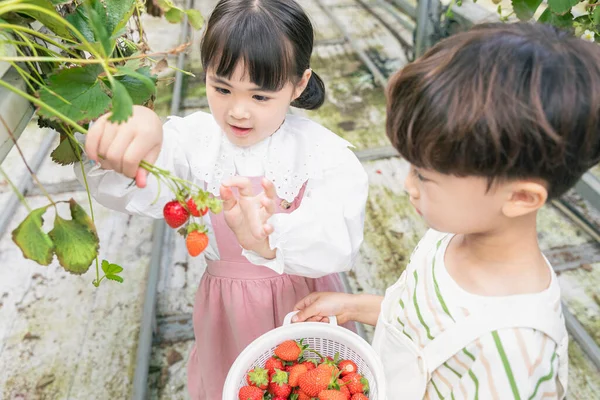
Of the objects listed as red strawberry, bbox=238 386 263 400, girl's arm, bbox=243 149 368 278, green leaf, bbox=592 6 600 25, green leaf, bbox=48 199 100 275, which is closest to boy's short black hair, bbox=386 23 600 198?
girl's arm, bbox=243 149 368 278

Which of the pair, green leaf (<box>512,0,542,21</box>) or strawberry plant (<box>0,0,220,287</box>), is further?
green leaf (<box>512,0,542,21</box>)

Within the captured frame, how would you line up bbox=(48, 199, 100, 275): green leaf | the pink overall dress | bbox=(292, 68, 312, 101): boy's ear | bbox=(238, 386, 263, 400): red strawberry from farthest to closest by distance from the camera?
the pink overall dress, bbox=(292, 68, 312, 101): boy's ear, bbox=(238, 386, 263, 400): red strawberry, bbox=(48, 199, 100, 275): green leaf

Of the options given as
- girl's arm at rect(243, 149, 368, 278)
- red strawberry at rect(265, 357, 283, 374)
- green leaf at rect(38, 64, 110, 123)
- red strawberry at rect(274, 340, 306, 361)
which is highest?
green leaf at rect(38, 64, 110, 123)

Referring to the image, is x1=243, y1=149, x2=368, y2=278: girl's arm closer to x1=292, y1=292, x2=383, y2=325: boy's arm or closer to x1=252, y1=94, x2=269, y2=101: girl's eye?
x1=292, y1=292, x2=383, y2=325: boy's arm

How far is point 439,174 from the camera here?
0.68 metres

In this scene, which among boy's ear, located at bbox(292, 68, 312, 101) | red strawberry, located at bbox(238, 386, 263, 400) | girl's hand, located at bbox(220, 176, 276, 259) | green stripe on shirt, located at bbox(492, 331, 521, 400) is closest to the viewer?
green stripe on shirt, located at bbox(492, 331, 521, 400)

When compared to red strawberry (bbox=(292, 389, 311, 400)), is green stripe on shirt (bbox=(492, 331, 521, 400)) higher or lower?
higher

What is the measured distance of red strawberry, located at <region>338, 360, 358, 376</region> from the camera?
94 cm

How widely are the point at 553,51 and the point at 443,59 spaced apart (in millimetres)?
126

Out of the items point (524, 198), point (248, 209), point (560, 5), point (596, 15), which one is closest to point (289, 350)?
point (248, 209)

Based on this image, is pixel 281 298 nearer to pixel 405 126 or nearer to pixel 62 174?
pixel 405 126

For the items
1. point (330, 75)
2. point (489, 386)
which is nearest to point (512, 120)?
point (489, 386)

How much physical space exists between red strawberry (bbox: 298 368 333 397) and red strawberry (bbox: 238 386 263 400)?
84 millimetres

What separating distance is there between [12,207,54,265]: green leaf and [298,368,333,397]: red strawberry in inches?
21.4
